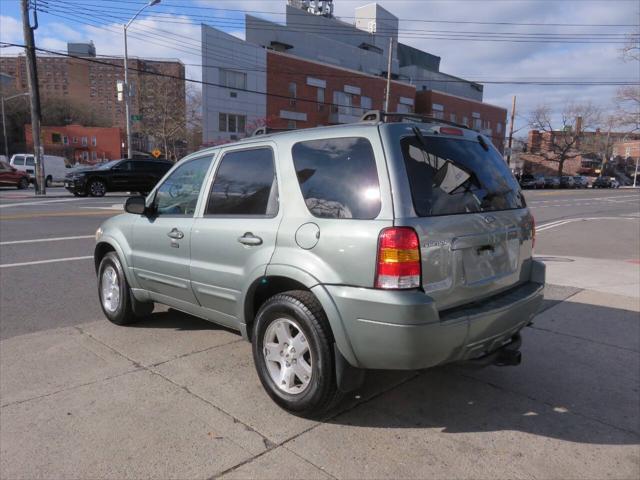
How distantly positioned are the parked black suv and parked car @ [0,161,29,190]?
327 inches

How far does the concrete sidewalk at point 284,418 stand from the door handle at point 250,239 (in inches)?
42.9

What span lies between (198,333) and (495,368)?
2.76 metres

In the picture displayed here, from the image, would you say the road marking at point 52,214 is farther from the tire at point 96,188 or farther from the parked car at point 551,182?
the parked car at point 551,182

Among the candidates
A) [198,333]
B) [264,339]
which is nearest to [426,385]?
[264,339]

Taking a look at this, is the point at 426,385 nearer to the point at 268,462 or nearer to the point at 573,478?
the point at 573,478

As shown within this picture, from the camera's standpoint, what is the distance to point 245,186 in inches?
145

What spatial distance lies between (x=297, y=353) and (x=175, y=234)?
165 centimetres

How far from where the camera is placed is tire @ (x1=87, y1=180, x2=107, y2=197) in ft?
73.8

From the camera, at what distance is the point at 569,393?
11.8ft

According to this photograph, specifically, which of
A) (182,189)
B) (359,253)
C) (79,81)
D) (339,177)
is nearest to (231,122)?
(182,189)

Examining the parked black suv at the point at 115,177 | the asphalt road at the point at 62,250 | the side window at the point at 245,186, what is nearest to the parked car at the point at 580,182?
the asphalt road at the point at 62,250

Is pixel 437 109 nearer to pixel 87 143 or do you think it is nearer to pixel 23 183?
pixel 87 143

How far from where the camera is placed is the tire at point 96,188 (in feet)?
73.8

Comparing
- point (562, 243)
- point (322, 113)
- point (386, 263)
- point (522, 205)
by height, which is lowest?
point (562, 243)
